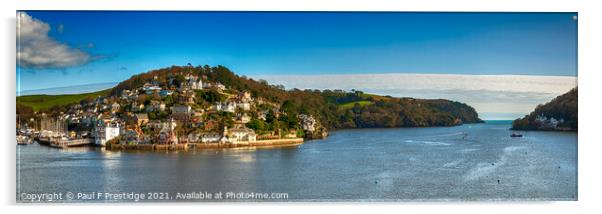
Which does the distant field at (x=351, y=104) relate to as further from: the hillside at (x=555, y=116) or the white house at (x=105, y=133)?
the white house at (x=105, y=133)

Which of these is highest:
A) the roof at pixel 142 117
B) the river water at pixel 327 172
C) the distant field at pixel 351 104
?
the distant field at pixel 351 104

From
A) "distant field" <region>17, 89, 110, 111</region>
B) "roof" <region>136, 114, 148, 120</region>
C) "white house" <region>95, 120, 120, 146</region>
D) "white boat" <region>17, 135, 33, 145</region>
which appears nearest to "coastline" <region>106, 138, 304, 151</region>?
"white house" <region>95, 120, 120, 146</region>

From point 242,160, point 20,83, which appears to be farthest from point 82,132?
point 20,83

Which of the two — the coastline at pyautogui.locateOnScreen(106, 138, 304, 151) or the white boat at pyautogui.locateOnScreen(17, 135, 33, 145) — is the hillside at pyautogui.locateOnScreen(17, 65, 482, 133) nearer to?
the coastline at pyautogui.locateOnScreen(106, 138, 304, 151)

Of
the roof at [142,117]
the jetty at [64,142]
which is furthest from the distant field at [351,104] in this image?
the jetty at [64,142]
